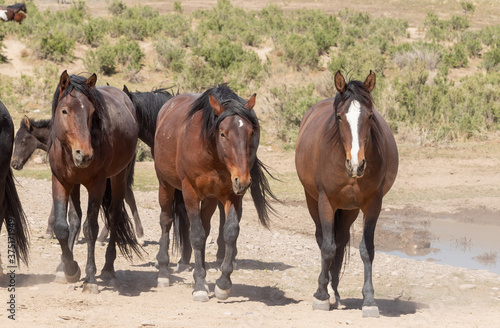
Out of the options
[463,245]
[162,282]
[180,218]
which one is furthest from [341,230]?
[463,245]

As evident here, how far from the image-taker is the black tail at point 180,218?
8516 mm

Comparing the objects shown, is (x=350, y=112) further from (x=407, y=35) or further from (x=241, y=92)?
(x=407, y=35)

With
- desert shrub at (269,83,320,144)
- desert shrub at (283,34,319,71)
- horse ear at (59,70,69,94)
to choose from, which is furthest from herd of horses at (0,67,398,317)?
desert shrub at (283,34,319,71)

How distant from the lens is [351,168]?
228 inches

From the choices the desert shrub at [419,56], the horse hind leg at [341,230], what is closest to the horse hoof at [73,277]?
the horse hind leg at [341,230]

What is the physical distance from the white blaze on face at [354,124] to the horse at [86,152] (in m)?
2.40

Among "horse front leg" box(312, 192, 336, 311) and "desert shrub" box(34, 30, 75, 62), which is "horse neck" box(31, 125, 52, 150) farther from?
"desert shrub" box(34, 30, 75, 62)

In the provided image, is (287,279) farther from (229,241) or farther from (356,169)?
(356,169)

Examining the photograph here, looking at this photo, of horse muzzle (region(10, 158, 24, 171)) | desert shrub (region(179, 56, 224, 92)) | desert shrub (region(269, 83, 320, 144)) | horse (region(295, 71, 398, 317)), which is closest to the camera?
horse (region(295, 71, 398, 317))

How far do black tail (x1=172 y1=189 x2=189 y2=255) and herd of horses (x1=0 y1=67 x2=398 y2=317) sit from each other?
1.04ft

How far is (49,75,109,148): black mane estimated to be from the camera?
6.66 meters

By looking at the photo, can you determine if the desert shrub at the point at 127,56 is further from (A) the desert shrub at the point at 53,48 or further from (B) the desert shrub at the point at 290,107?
(B) the desert shrub at the point at 290,107

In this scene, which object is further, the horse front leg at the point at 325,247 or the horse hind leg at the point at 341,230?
the horse hind leg at the point at 341,230

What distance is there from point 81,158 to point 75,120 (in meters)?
0.40
